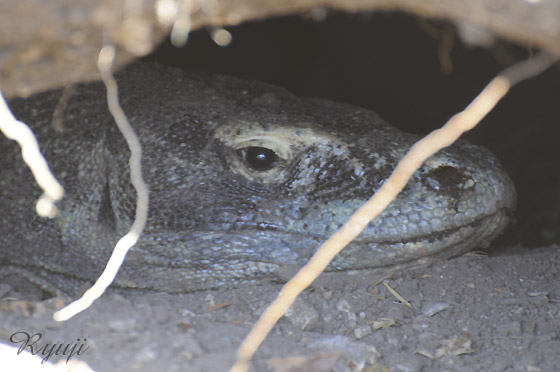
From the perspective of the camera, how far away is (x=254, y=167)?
9.89ft

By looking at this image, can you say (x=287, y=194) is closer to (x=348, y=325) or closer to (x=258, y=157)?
(x=258, y=157)

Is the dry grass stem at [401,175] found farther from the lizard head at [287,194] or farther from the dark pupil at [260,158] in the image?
the dark pupil at [260,158]

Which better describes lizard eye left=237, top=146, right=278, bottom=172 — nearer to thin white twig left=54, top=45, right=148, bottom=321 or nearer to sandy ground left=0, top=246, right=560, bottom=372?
sandy ground left=0, top=246, right=560, bottom=372

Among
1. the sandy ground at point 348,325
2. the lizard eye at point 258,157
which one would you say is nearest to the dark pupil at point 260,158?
the lizard eye at point 258,157

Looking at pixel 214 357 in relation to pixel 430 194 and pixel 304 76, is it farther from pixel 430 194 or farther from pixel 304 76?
pixel 304 76

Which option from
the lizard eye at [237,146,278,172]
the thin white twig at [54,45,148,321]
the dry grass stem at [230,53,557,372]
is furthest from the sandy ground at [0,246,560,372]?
the lizard eye at [237,146,278,172]

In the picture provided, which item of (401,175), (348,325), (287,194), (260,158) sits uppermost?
(260,158)

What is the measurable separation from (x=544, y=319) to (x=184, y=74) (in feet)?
7.26

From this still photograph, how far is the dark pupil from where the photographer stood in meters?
2.99

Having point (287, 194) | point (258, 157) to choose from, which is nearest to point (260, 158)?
point (258, 157)

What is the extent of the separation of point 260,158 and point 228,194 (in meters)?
0.22

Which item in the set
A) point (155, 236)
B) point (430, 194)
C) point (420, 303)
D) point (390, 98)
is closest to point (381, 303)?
point (420, 303)

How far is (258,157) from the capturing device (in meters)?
3.00

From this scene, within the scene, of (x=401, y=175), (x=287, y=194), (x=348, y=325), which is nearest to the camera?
(x=401, y=175)
